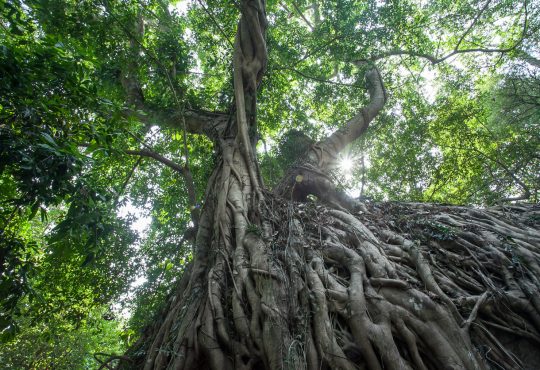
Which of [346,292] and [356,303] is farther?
[346,292]

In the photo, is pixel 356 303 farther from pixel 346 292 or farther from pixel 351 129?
pixel 351 129

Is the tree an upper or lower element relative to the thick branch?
lower

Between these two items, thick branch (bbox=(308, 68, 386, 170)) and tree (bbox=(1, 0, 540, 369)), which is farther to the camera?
thick branch (bbox=(308, 68, 386, 170))

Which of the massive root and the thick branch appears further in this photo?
the thick branch

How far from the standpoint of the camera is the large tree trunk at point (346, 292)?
163 centimetres

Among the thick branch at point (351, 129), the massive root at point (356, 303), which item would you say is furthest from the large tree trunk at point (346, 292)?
the thick branch at point (351, 129)

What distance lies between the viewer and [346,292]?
6.25 feet

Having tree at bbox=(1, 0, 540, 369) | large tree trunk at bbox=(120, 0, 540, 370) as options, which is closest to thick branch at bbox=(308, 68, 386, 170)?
tree at bbox=(1, 0, 540, 369)

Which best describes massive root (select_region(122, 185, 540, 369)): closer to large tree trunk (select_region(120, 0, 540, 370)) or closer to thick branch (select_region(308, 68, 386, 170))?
large tree trunk (select_region(120, 0, 540, 370))

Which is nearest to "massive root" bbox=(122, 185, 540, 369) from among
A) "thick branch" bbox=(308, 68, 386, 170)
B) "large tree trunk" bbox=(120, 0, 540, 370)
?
"large tree trunk" bbox=(120, 0, 540, 370)

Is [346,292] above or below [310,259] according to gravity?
below

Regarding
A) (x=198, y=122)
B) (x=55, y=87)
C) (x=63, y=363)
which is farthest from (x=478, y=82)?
(x=63, y=363)

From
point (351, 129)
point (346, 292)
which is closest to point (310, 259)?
point (346, 292)

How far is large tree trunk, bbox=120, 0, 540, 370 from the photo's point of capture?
163cm
